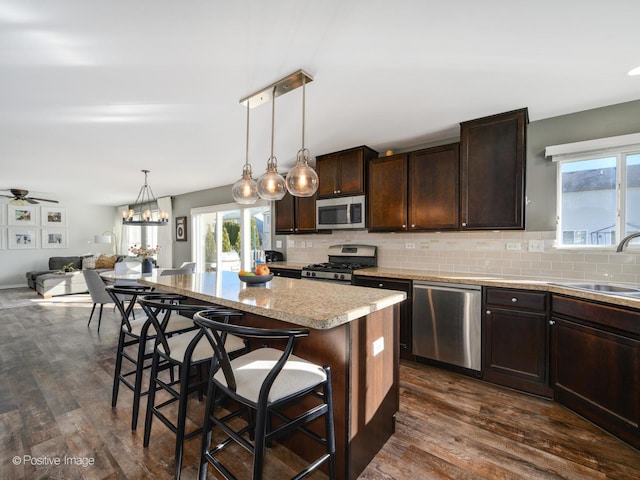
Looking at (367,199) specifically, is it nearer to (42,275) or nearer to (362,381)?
(362,381)

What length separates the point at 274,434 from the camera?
1.17 m

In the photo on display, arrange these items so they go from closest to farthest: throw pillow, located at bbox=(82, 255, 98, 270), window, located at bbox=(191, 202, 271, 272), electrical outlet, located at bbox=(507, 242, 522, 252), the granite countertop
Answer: the granite countertop, electrical outlet, located at bbox=(507, 242, 522, 252), window, located at bbox=(191, 202, 271, 272), throw pillow, located at bbox=(82, 255, 98, 270)

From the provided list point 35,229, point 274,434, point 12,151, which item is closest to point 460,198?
point 274,434

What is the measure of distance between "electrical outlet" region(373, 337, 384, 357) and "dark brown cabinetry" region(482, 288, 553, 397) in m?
1.30

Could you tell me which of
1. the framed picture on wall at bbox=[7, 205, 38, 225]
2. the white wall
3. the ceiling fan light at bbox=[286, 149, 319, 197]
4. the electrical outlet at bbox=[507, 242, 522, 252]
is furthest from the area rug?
the electrical outlet at bbox=[507, 242, 522, 252]

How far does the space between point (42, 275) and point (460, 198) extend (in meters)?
8.63

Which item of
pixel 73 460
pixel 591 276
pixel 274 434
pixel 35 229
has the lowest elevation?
pixel 73 460

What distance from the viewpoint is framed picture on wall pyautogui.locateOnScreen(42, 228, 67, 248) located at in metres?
8.08

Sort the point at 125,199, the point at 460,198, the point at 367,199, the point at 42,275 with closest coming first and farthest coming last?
the point at 460,198 → the point at 367,199 → the point at 42,275 → the point at 125,199

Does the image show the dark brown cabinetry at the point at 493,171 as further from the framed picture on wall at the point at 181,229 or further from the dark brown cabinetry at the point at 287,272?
the framed picture on wall at the point at 181,229

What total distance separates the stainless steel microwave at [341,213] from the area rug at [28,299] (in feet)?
17.6

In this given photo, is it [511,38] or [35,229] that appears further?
[35,229]

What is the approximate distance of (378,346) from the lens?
1.68 meters

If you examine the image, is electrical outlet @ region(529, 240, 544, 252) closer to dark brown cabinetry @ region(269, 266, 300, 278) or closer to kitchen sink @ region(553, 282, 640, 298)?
kitchen sink @ region(553, 282, 640, 298)
